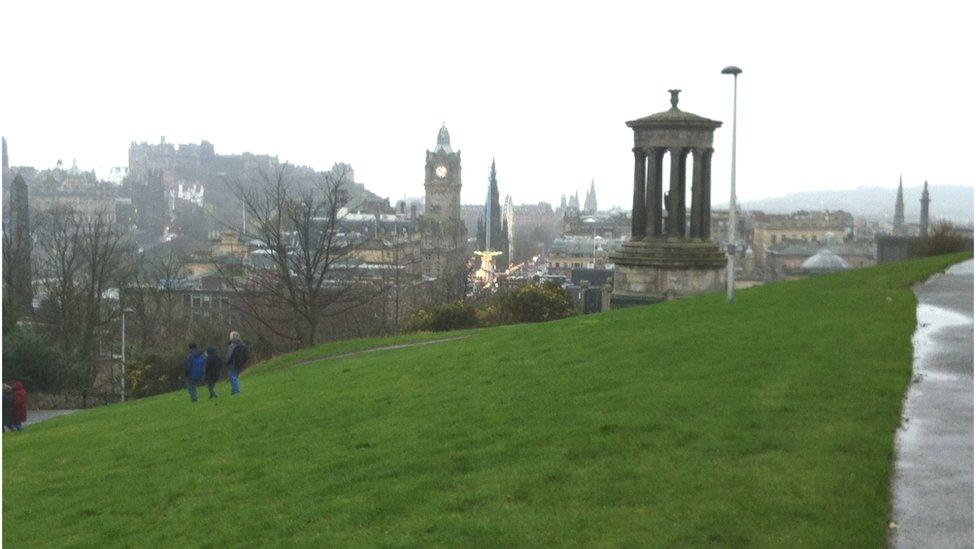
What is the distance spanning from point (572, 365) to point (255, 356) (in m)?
28.6

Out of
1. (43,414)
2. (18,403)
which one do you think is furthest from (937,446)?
(43,414)

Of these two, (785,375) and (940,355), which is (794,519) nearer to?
(785,375)

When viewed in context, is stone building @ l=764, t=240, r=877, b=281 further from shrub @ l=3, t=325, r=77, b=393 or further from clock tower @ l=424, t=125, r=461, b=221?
clock tower @ l=424, t=125, r=461, b=221

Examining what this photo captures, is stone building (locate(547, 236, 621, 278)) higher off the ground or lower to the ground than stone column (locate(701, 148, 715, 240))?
lower

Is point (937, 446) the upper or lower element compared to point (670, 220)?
lower

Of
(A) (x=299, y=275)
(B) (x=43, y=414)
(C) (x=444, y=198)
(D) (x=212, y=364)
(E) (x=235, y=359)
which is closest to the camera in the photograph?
(E) (x=235, y=359)

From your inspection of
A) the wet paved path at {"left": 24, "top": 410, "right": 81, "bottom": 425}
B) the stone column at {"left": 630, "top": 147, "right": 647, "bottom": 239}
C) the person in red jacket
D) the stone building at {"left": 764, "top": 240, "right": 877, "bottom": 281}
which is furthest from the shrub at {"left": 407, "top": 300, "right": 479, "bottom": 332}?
the stone building at {"left": 764, "top": 240, "right": 877, "bottom": 281}

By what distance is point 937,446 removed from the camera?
916 centimetres

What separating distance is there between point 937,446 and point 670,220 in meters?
21.8

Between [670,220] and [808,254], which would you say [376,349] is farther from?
[808,254]

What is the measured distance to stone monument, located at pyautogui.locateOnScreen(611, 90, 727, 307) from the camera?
29750 millimetres

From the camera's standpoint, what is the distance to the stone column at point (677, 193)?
30.4 m

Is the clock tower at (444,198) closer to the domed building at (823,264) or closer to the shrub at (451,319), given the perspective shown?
the domed building at (823,264)

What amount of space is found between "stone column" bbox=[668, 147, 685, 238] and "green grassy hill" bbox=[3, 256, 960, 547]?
1253 cm
